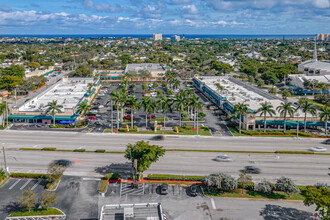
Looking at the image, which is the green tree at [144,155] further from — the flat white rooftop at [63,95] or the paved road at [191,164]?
the flat white rooftop at [63,95]

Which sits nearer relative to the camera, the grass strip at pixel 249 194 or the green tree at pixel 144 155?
the grass strip at pixel 249 194

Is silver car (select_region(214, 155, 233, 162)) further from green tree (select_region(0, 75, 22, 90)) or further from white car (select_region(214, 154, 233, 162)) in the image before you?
green tree (select_region(0, 75, 22, 90))

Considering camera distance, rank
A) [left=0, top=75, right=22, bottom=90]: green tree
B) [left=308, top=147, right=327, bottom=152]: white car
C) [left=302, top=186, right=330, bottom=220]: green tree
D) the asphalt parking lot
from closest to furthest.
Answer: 1. [left=302, top=186, right=330, bottom=220]: green tree
2. the asphalt parking lot
3. [left=308, top=147, right=327, bottom=152]: white car
4. [left=0, top=75, right=22, bottom=90]: green tree

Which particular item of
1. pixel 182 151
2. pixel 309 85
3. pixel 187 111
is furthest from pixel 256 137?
pixel 309 85

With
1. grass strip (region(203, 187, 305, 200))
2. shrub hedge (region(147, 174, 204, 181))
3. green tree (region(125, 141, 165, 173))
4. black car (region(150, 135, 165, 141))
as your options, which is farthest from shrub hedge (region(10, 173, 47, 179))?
grass strip (region(203, 187, 305, 200))

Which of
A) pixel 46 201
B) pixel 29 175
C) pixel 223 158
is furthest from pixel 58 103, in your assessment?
pixel 223 158

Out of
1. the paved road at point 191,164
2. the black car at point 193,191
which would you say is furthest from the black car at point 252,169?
the black car at point 193,191

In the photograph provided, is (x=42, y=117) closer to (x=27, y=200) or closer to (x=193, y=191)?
(x=27, y=200)
